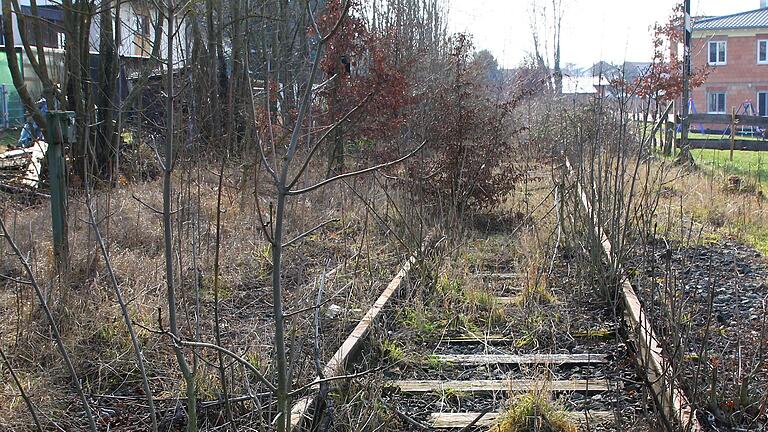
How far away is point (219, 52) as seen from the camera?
57.9 ft

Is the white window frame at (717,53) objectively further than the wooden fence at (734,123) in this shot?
Yes

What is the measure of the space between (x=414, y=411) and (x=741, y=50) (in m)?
63.0

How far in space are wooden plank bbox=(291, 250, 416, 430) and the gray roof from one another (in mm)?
58730

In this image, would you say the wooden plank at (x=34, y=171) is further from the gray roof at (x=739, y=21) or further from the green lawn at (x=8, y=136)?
the gray roof at (x=739, y=21)

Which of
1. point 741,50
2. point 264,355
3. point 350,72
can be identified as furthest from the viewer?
point 741,50

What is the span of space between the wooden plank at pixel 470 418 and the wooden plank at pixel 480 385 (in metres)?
0.29

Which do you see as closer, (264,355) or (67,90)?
(264,355)

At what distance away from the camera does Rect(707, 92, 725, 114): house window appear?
61.8 meters

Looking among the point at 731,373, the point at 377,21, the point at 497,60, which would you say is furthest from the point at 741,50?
the point at 731,373

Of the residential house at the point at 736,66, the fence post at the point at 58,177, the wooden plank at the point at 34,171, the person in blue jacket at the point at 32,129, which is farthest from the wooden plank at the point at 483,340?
the residential house at the point at 736,66

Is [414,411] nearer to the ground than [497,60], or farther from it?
nearer to the ground

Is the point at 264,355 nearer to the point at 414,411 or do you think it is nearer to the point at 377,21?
the point at 414,411

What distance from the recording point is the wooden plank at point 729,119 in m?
24.0

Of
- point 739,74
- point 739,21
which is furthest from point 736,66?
point 739,21
